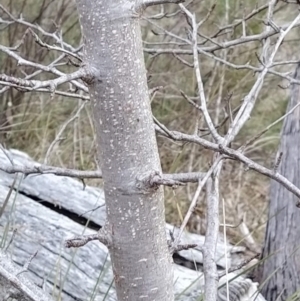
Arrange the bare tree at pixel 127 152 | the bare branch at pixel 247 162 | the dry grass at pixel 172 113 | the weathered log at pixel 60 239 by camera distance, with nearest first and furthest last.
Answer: the bare tree at pixel 127 152 < the bare branch at pixel 247 162 < the weathered log at pixel 60 239 < the dry grass at pixel 172 113

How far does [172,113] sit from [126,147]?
254 centimetres

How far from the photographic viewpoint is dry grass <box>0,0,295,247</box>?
10.3ft

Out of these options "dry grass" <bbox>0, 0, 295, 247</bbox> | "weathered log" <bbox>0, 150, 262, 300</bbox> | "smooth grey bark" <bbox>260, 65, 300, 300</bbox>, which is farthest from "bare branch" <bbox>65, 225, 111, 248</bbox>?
"dry grass" <bbox>0, 0, 295, 247</bbox>

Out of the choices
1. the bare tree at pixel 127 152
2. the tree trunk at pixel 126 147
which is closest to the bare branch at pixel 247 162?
the bare tree at pixel 127 152

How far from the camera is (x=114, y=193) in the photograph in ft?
3.09

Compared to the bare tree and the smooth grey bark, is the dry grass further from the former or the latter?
the bare tree

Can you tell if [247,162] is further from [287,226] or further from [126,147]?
[287,226]

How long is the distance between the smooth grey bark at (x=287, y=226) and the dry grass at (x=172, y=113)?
0.96m

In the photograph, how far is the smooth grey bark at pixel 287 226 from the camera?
6.10ft

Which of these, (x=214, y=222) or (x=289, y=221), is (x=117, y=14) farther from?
(x=289, y=221)

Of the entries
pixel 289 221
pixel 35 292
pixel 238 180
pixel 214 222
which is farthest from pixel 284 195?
pixel 238 180

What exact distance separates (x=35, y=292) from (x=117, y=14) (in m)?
0.42

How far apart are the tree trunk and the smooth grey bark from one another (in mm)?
922

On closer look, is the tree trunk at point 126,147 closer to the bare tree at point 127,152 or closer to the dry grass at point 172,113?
the bare tree at point 127,152
